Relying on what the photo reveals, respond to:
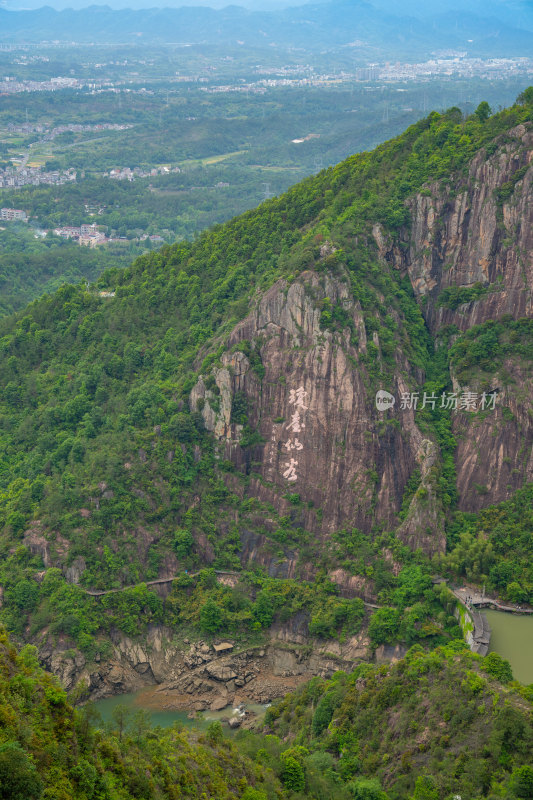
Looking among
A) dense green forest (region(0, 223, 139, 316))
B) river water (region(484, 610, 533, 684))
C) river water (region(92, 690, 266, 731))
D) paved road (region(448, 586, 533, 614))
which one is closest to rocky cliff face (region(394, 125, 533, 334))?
paved road (region(448, 586, 533, 614))

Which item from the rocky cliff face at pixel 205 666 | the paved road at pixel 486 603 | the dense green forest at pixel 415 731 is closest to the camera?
the dense green forest at pixel 415 731

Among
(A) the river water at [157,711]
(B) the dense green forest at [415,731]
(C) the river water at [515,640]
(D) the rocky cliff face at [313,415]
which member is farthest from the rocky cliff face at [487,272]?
(A) the river water at [157,711]

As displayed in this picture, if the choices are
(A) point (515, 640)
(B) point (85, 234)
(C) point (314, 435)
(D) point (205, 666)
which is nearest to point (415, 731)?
(A) point (515, 640)

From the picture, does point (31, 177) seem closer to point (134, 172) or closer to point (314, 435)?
point (134, 172)

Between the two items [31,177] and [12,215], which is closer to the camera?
[12,215]

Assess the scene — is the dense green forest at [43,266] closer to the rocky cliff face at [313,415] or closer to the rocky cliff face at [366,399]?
the rocky cliff face at [313,415]

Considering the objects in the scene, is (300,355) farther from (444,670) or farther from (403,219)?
(444,670)

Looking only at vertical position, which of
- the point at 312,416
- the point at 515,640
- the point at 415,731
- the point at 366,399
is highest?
the point at 366,399
